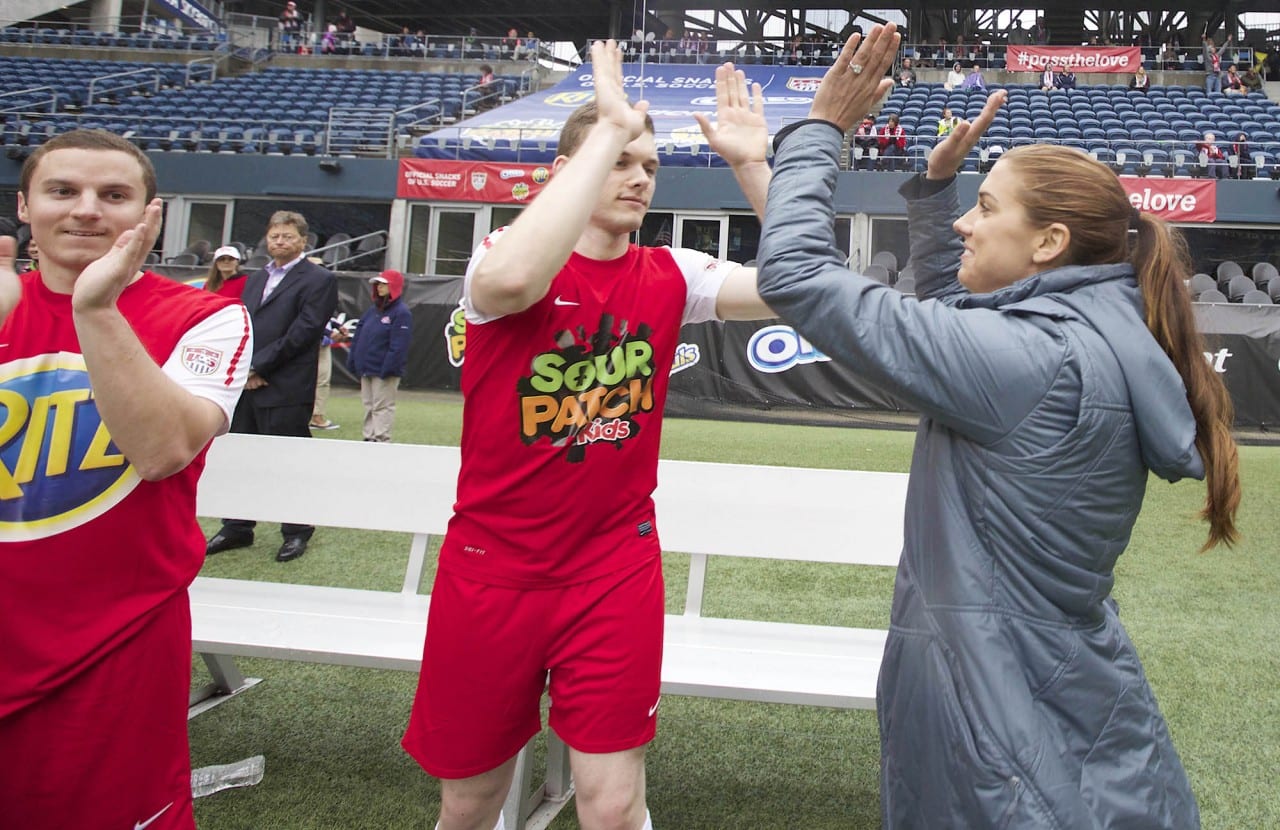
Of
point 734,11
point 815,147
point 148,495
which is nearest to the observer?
point 815,147

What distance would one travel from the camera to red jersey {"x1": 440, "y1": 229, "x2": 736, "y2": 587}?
181cm

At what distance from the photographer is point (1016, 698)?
1.27 metres

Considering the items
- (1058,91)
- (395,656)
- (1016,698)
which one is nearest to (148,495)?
(395,656)

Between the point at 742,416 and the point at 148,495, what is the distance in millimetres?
10770

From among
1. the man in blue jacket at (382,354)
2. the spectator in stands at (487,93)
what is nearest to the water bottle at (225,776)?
the man in blue jacket at (382,354)

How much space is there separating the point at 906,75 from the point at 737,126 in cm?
2792

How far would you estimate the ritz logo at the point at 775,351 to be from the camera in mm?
12172

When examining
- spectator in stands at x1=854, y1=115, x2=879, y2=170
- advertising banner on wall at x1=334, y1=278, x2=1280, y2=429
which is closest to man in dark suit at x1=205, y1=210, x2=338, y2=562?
advertising banner on wall at x1=334, y1=278, x2=1280, y2=429

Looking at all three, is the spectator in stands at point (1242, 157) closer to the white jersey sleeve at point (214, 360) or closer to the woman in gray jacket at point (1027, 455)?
the woman in gray jacket at point (1027, 455)

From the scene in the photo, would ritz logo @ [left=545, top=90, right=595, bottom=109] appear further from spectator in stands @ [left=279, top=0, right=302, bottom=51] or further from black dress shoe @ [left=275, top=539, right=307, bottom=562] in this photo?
black dress shoe @ [left=275, top=539, right=307, bottom=562]

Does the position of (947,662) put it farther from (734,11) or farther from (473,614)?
(734,11)

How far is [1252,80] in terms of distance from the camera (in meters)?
25.9

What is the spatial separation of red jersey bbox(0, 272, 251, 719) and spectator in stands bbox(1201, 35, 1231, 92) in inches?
1216

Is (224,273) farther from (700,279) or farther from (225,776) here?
(700,279)
